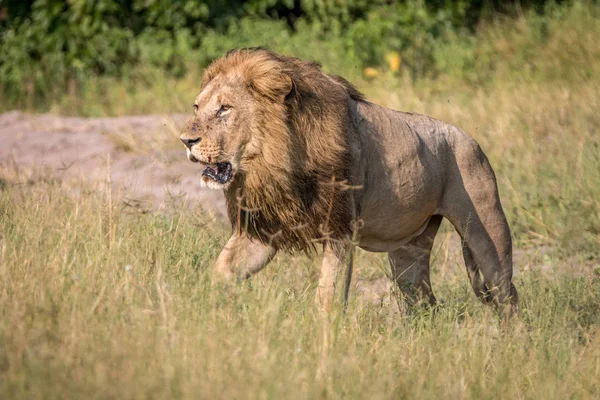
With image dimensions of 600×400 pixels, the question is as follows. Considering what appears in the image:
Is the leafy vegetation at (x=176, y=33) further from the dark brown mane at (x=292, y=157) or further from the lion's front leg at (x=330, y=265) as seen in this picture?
the lion's front leg at (x=330, y=265)

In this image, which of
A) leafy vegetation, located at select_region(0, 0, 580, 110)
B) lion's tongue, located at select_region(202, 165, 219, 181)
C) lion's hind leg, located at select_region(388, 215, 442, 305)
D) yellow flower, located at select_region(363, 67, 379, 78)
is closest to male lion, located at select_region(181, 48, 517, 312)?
lion's tongue, located at select_region(202, 165, 219, 181)

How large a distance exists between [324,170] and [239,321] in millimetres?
1043

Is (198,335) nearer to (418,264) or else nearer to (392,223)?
(392,223)

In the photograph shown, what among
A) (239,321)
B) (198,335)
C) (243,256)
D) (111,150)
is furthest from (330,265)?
(111,150)

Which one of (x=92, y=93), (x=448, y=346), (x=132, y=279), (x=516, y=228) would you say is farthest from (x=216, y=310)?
(x=92, y=93)

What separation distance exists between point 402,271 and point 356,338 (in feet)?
6.04

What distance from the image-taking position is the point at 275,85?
455 centimetres

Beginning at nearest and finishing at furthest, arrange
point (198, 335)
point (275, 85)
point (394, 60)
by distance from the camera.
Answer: point (198, 335)
point (275, 85)
point (394, 60)

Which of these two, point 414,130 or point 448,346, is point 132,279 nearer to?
point 448,346

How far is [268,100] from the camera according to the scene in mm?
4594

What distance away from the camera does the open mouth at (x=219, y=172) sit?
179 inches

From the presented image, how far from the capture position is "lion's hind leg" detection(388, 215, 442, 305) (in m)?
5.80

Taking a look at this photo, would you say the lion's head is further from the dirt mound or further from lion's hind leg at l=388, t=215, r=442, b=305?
the dirt mound

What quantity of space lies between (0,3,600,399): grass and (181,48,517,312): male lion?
9.6 inches
